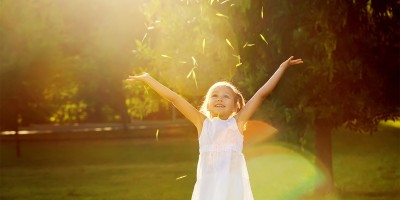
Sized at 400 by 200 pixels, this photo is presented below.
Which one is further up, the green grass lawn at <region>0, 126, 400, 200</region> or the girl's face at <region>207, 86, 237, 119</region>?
the girl's face at <region>207, 86, 237, 119</region>

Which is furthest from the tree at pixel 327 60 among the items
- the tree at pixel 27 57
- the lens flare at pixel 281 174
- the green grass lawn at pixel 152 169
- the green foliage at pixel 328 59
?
the tree at pixel 27 57

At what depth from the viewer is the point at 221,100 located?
19.8 ft

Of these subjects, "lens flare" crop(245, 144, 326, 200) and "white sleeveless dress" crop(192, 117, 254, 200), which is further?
"lens flare" crop(245, 144, 326, 200)

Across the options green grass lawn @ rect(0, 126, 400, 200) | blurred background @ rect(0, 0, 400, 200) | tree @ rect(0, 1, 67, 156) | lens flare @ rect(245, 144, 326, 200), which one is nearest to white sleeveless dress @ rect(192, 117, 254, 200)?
blurred background @ rect(0, 0, 400, 200)

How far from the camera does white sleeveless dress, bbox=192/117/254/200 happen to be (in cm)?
593

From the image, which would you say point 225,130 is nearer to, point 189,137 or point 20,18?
point 20,18

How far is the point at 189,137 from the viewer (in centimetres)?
3869

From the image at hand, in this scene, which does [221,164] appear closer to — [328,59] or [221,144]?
[221,144]

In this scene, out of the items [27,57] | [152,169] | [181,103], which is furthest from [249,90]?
[27,57]

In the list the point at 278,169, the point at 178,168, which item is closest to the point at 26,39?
the point at 178,168

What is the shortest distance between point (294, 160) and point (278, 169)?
57cm

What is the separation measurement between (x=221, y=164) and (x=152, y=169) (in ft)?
59.4

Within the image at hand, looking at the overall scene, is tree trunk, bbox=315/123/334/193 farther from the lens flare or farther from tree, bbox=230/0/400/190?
tree, bbox=230/0/400/190

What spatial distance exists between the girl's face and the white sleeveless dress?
0.08 meters
